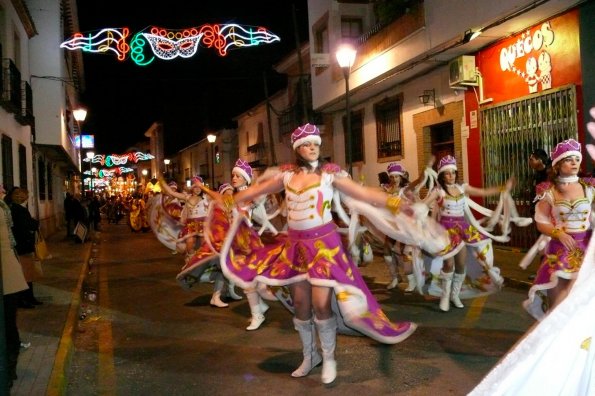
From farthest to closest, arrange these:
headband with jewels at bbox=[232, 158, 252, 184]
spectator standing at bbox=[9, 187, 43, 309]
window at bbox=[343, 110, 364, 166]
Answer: window at bbox=[343, 110, 364, 166], spectator standing at bbox=[9, 187, 43, 309], headband with jewels at bbox=[232, 158, 252, 184]

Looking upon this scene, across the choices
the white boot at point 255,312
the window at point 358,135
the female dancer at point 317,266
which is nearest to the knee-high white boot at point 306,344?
the female dancer at point 317,266

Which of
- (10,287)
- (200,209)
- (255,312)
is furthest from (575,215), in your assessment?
(200,209)

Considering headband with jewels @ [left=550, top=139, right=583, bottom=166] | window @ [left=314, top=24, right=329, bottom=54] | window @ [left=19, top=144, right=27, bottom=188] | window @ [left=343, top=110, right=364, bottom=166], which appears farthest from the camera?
window @ [left=314, top=24, right=329, bottom=54]

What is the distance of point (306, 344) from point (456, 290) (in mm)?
3328

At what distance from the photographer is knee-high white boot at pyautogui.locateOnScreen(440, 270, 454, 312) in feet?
24.7

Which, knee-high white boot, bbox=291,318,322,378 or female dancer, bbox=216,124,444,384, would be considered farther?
knee-high white boot, bbox=291,318,322,378

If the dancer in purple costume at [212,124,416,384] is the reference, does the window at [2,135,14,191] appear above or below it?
above

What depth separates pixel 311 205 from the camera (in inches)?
190

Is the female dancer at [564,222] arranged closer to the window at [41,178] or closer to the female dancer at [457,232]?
the female dancer at [457,232]

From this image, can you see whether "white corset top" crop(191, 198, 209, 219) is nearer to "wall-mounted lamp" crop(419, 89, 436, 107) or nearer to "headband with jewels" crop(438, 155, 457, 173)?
"headband with jewels" crop(438, 155, 457, 173)

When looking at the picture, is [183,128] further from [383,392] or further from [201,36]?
[383,392]

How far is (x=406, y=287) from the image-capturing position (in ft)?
31.3

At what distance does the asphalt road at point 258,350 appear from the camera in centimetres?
489

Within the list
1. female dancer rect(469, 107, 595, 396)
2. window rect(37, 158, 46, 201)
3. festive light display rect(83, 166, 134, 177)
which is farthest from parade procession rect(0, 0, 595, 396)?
festive light display rect(83, 166, 134, 177)
